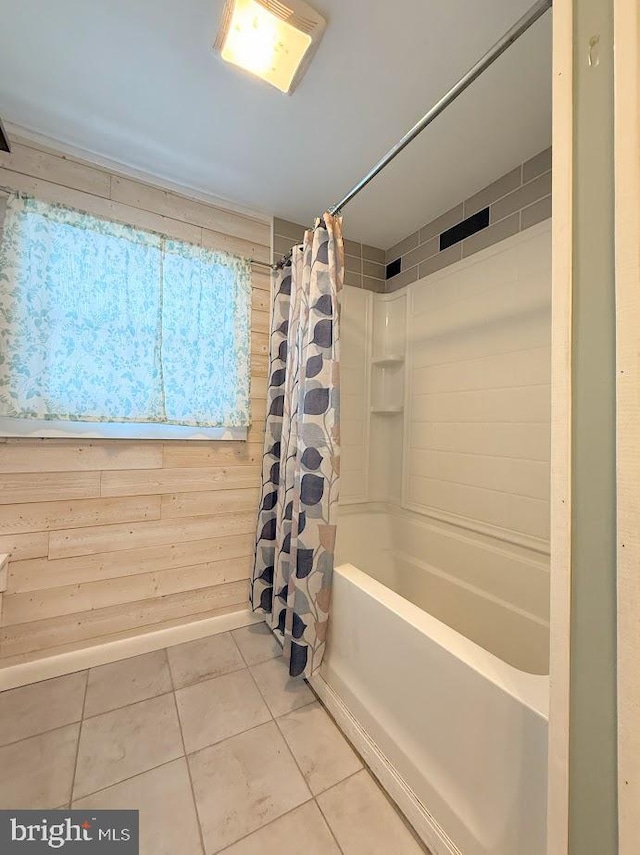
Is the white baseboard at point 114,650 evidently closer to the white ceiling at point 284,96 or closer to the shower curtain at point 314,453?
the shower curtain at point 314,453

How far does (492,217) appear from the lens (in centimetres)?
171

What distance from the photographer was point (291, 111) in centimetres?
131

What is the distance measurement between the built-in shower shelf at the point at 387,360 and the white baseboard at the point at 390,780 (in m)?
1.76

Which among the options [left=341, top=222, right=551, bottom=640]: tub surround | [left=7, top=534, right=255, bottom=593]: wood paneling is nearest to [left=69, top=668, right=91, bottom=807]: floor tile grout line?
[left=7, top=534, right=255, bottom=593]: wood paneling

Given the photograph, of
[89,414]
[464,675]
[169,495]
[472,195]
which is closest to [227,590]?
[169,495]

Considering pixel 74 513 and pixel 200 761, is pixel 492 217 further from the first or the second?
pixel 200 761

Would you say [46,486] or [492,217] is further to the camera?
[492,217]

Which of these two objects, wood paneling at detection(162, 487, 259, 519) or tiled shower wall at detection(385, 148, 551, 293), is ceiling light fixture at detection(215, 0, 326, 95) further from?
wood paneling at detection(162, 487, 259, 519)

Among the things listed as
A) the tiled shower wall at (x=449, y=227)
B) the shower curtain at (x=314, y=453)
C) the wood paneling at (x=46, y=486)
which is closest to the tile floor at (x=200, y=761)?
the shower curtain at (x=314, y=453)

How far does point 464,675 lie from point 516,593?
0.88 meters

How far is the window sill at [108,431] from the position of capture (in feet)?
4.65

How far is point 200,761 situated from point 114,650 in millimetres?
740

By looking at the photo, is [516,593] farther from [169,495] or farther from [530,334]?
[169,495]

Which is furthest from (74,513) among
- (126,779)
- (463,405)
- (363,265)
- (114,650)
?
(363,265)
